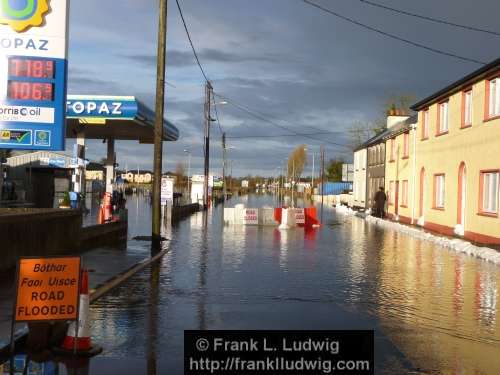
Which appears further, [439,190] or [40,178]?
[40,178]

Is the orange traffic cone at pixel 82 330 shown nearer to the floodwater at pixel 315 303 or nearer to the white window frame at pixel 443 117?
the floodwater at pixel 315 303

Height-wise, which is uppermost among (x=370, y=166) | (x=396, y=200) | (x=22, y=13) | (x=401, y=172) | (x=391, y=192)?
(x=22, y=13)

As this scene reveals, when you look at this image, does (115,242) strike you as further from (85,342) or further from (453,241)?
(85,342)

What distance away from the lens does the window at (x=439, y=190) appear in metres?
29.2

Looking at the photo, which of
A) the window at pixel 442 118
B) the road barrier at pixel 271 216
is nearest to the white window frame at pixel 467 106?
the window at pixel 442 118

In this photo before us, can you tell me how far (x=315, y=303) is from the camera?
10.4 metres

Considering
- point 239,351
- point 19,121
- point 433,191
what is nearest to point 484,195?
point 433,191

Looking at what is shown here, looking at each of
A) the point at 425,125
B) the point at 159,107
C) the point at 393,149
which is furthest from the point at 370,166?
the point at 159,107

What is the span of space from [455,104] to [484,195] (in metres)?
5.32

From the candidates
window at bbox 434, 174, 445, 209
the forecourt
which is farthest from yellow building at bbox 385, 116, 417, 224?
the forecourt

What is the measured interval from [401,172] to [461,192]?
1236 cm

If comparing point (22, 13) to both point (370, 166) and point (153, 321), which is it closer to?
point (153, 321)

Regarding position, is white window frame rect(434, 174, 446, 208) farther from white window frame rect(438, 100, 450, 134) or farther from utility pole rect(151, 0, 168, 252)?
utility pole rect(151, 0, 168, 252)

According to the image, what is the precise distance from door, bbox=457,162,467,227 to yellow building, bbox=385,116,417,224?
7.45 meters
